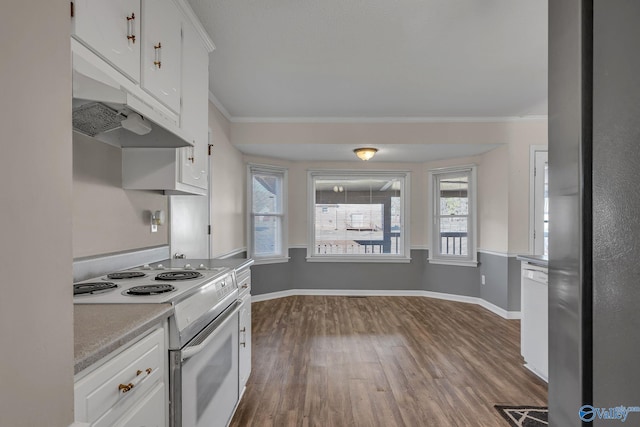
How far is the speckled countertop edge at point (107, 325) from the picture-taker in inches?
30.8

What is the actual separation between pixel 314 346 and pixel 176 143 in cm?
221

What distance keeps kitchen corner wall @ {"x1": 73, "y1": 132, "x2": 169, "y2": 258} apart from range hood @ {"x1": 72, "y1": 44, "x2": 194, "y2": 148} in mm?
93

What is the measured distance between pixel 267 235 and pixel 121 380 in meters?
4.02

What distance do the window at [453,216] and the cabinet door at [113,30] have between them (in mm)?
4446

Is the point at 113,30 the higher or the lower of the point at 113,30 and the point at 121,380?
the higher

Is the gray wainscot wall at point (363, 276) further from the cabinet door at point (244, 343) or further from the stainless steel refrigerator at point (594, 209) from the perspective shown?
the stainless steel refrigerator at point (594, 209)

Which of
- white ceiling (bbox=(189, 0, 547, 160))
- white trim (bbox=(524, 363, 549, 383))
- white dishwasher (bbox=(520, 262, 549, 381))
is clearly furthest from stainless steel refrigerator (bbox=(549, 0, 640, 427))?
white trim (bbox=(524, 363, 549, 383))

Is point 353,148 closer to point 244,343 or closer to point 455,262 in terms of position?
point 455,262

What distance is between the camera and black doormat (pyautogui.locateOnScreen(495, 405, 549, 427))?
196cm

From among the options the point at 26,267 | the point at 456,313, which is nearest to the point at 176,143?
the point at 26,267

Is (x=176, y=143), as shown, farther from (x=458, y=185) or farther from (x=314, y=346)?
(x=458, y=185)

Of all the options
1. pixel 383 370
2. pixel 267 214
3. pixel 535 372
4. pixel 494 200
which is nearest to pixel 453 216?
pixel 494 200

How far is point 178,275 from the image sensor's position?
1.69 m

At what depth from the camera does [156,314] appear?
1.08m
